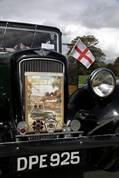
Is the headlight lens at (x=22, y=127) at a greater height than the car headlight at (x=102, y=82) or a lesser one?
lesser

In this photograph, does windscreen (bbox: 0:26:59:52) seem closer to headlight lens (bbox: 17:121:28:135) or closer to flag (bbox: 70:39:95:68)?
flag (bbox: 70:39:95:68)

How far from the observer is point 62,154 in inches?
193

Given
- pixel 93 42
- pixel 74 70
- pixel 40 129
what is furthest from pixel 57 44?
pixel 93 42

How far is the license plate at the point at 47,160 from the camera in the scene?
15.5 ft

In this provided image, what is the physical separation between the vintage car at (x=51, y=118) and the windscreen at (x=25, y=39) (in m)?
0.89

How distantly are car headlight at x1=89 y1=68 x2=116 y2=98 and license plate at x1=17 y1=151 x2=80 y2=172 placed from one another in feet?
3.63

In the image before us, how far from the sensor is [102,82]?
5672mm

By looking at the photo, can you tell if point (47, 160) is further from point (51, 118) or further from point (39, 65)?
point (39, 65)

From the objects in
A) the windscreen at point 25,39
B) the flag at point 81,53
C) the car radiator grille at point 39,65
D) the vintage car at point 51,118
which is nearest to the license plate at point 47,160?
the vintage car at point 51,118

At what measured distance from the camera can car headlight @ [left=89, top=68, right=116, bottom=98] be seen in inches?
222

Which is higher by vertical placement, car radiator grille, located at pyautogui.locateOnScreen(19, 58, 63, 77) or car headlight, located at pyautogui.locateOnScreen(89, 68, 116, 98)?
car radiator grille, located at pyautogui.locateOnScreen(19, 58, 63, 77)

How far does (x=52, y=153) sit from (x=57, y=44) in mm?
2623

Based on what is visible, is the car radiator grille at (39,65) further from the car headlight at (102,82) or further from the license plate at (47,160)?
the license plate at (47,160)

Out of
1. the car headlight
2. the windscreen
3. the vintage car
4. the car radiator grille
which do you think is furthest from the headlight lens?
the windscreen
